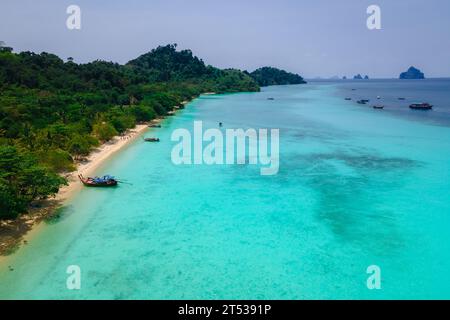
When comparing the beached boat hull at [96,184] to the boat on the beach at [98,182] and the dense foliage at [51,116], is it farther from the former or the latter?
the dense foliage at [51,116]

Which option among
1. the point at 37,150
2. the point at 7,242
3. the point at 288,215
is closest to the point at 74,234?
the point at 7,242

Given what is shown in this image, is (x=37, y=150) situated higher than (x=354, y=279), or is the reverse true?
(x=37, y=150)

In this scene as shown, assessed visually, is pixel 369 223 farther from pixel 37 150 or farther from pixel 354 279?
pixel 37 150

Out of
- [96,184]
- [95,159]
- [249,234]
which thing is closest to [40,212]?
[96,184]

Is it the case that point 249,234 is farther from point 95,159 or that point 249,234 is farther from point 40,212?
point 95,159

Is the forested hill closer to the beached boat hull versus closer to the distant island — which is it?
the distant island

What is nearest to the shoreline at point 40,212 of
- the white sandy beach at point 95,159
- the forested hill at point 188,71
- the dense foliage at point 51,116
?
the white sandy beach at point 95,159
